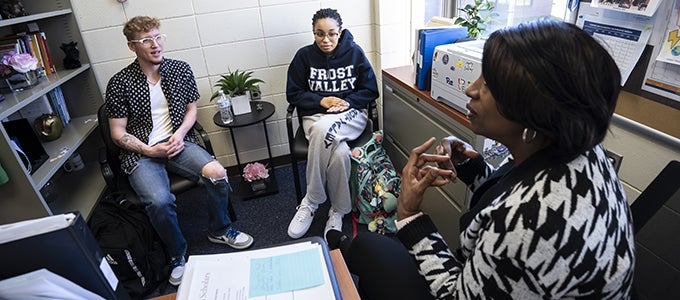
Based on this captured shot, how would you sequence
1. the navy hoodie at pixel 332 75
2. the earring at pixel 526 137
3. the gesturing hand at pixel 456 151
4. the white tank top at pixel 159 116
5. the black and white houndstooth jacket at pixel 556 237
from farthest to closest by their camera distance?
1. the navy hoodie at pixel 332 75
2. the white tank top at pixel 159 116
3. the gesturing hand at pixel 456 151
4. the earring at pixel 526 137
5. the black and white houndstooth jacket at pixel 556 237

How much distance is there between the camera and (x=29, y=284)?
66 cm

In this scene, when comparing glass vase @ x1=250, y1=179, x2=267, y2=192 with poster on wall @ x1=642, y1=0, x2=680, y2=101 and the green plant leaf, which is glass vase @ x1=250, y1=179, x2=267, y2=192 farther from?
poster on wall @ x1=642, y1=0, x2=680, y2=101

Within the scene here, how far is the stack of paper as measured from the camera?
2.72 feet

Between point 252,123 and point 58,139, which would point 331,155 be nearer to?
point 252,123

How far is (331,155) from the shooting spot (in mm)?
2051

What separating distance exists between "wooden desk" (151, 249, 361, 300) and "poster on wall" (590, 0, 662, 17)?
1127 mm

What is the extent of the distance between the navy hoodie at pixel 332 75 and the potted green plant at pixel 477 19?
65 cm

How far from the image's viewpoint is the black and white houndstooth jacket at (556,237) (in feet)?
2.20

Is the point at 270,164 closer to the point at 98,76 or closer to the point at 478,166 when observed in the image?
the point at 98,76

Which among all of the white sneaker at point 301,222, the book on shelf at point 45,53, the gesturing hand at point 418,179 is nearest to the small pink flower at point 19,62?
the book on shelf at point 45,53

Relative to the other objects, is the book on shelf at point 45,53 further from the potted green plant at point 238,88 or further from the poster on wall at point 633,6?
Answer: the poster on wall at point 633,6

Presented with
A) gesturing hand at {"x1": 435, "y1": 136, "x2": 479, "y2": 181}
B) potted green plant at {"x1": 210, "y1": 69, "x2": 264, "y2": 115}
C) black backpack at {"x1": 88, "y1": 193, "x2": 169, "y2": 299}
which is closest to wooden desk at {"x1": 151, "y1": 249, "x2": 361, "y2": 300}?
gesturing hand at {"x1": 435, "y1": 136, "x2": 479, "y2": 181}

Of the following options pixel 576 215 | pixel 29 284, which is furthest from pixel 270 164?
pixel 576 215

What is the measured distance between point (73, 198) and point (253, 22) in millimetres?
1484
